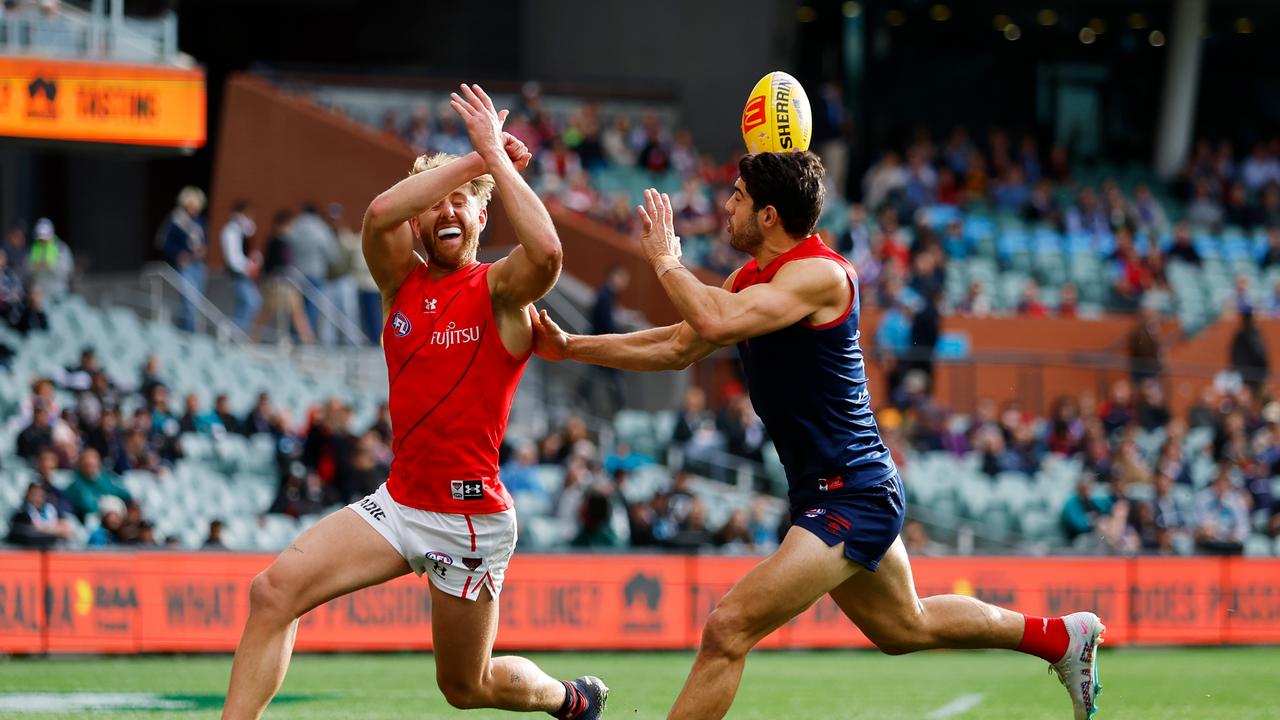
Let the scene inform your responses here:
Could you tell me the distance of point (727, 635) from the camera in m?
6.52

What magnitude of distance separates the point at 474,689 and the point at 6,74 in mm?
9674

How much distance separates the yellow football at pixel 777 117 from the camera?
7543 mm

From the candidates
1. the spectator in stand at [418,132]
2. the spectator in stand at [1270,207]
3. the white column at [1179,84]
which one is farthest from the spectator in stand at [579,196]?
the white column at [1179,84]

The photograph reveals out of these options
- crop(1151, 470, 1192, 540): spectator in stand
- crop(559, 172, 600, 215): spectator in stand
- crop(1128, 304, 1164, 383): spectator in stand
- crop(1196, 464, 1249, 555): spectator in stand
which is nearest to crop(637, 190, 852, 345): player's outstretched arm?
crop(1151, 470, 1192, 540): spectator in stand

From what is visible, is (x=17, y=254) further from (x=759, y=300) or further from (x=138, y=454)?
(x=759, y=300)

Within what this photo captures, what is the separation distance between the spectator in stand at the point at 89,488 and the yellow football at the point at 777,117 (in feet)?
28.5

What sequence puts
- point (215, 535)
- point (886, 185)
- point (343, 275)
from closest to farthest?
point (215, 535) → point (343, 275) → point (886, 185)

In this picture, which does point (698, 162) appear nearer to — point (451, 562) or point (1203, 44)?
point (1203, 44)

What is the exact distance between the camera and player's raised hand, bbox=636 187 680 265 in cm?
685

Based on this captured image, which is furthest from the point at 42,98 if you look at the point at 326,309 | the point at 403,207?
the point at 403,207

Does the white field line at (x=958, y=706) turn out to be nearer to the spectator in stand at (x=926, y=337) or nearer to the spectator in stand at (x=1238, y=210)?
the spectator in stand at (x=926, y=337)

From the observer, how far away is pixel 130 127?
49.8 feet

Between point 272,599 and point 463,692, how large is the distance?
86cm

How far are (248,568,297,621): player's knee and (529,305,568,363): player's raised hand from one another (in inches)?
52.6
